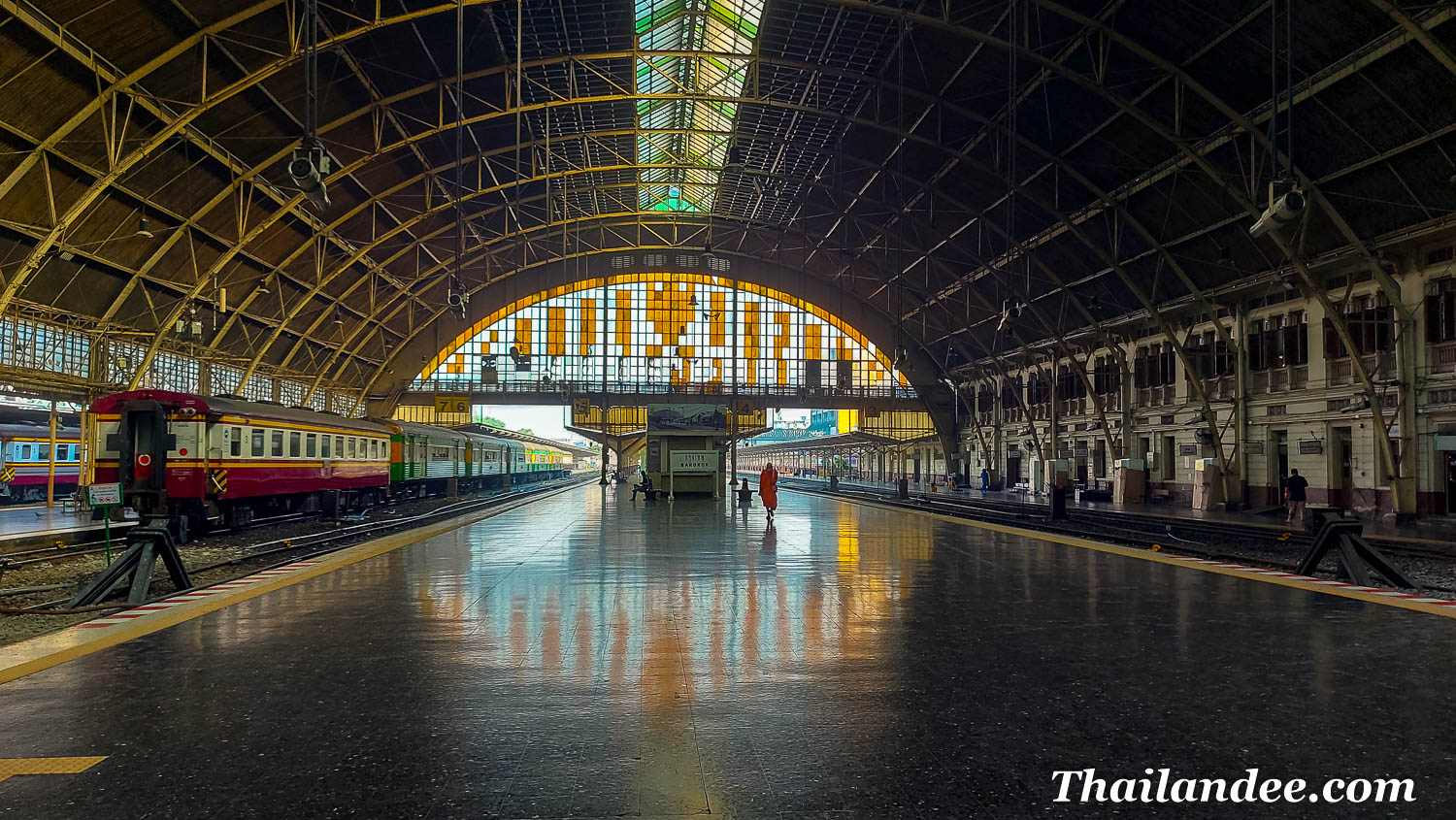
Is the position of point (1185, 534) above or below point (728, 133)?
below

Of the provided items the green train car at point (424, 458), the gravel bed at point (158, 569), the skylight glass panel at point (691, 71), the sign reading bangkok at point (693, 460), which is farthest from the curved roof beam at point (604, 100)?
the gravel bed at point (158, 569)

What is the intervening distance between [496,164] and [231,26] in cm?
1802

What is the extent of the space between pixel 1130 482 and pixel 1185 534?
1569 centimetres

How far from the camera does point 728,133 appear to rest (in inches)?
1517

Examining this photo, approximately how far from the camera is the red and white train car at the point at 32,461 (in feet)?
111

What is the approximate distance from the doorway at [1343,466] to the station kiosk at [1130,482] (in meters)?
8.85

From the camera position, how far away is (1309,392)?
93.9 feet

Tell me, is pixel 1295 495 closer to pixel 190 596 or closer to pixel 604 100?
pixel 190 596

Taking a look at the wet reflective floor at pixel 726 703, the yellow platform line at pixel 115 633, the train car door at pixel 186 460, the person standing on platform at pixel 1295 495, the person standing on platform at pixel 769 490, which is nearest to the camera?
the wet reflective floor at pixel 726 703

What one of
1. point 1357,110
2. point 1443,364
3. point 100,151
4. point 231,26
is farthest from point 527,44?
point 1443,364

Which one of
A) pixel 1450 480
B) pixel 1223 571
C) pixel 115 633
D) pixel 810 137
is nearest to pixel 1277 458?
pixel 1450 480

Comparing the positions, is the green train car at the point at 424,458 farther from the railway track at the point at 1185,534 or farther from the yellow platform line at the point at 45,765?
the yellow platform line at the point at 45,765

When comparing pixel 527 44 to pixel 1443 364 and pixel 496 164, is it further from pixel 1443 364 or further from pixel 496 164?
pixel 1443 364

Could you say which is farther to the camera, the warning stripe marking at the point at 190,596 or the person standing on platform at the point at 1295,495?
the person standing on platform at the point at 1295,495
